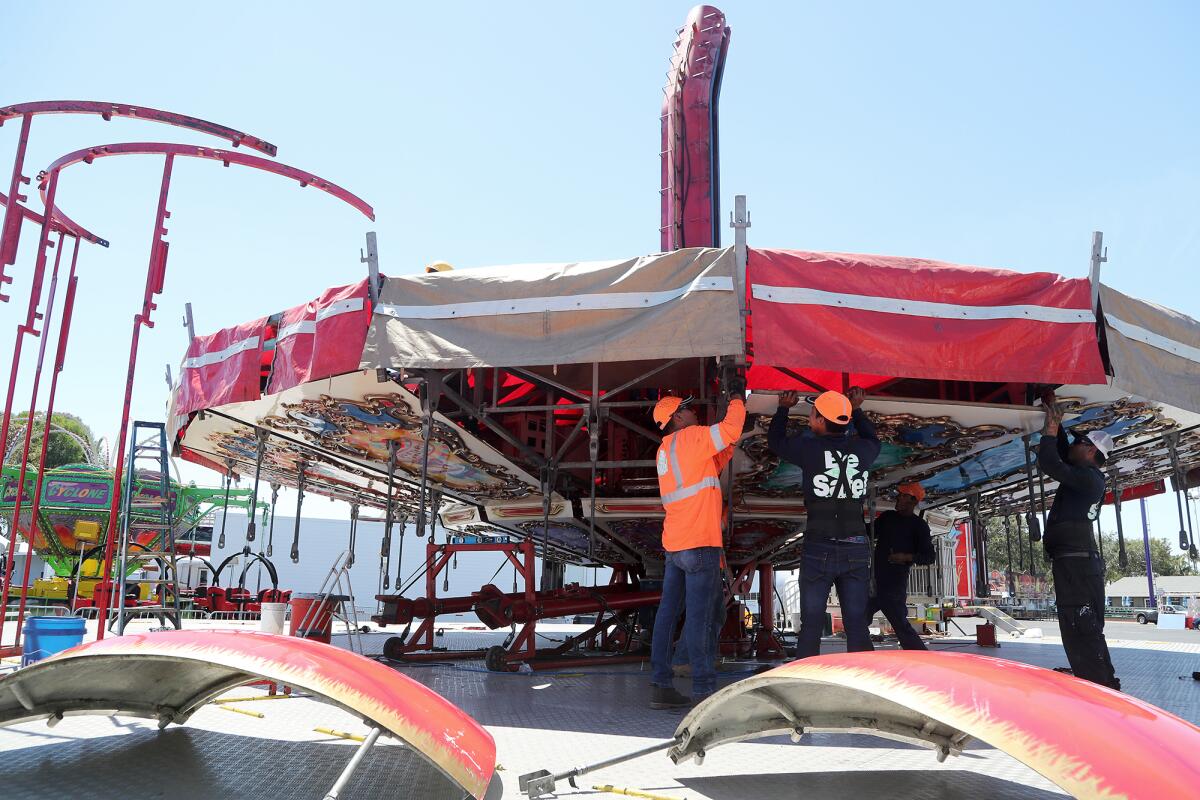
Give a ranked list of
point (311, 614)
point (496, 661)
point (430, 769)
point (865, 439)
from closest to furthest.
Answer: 1. point (430, 769)
2. point (865, 439)
3. point (311, 614)
4. point (496, 661)

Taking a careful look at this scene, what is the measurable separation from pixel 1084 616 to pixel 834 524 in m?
2.18

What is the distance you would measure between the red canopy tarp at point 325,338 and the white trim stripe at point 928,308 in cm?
321

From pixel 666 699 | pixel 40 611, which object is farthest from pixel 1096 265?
pixel 40 611

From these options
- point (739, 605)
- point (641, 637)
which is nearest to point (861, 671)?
point (739, 605)

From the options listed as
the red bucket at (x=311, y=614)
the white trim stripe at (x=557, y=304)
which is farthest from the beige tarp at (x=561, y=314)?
the red bucket at (x=311, y=614)

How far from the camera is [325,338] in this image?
6.40 m

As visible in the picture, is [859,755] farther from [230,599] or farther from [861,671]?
[230,599]

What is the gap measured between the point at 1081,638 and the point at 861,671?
171 inches

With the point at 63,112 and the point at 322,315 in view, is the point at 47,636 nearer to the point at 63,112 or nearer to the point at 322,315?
the point at 322,315

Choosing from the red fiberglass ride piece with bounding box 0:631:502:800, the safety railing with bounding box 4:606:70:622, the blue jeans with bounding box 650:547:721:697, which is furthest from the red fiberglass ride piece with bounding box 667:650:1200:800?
the safety railing with bounding box 4:606:70:622

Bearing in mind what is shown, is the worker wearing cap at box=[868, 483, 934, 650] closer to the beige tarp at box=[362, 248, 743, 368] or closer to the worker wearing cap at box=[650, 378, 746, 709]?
the worker wearing cap at box=[650, 378, 746, 709]

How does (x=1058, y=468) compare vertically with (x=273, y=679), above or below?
above

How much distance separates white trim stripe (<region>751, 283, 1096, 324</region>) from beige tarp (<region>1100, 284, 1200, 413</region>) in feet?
1.17

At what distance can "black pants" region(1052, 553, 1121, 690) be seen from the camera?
5988 millimetres
